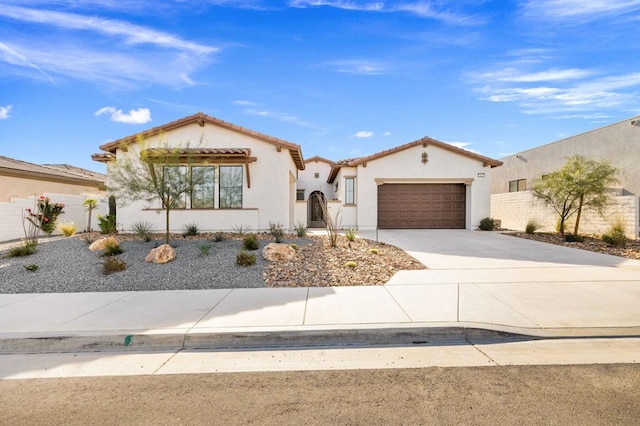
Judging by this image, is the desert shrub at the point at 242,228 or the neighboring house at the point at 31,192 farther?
the desert shrub at the point at 242,228

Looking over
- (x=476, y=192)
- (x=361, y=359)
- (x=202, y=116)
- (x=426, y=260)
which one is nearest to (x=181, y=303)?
(x=361, y=359)

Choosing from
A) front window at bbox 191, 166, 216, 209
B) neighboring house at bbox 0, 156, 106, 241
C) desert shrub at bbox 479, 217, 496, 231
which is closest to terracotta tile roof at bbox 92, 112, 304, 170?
front window at bbox 191, 166, 216, 209

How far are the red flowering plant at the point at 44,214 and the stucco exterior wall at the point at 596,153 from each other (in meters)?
23.1

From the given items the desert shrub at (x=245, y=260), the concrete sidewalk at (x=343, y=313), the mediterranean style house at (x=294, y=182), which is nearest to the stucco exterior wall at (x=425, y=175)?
the mediterranean style house at (x=294, y=182)

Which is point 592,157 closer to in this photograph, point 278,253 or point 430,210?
point 430,210

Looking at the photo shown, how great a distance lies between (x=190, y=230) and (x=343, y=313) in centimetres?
910

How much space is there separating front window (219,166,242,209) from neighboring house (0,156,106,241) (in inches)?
215

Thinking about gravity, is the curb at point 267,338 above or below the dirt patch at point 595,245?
below

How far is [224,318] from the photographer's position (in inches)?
198

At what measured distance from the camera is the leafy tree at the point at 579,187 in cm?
1333

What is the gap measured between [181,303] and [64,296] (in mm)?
2652

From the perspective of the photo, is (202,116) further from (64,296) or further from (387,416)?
(387,416)

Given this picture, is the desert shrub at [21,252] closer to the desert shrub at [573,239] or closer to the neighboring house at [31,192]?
the neighboring house at [31,192]

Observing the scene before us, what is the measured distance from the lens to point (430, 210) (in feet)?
57.8
